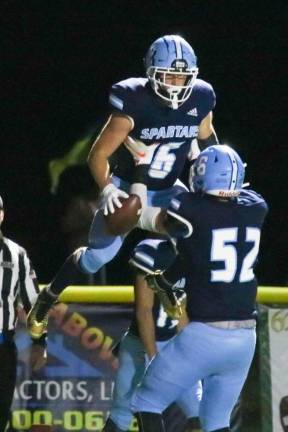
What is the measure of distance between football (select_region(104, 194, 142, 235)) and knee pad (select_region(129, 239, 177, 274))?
0.47 feet

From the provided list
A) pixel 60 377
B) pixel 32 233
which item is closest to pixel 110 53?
pixel 32 233

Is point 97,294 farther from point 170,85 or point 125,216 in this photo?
point 170,85

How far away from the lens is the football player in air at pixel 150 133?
7.32 m

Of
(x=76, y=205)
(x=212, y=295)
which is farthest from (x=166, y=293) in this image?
(x=76, y=205)

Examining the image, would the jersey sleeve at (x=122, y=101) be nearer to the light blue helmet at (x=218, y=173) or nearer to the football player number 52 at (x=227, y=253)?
the light blue helmet at (x=218, y=173)

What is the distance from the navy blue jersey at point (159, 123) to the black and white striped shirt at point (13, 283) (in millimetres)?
765

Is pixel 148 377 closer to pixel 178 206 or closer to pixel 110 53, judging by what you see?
pixel 178 206

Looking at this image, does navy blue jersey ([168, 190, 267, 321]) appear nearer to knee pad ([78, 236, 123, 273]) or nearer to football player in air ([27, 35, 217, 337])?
football player in air ([27, 35, 217, 337])

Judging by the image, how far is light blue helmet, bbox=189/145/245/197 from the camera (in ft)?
22.4

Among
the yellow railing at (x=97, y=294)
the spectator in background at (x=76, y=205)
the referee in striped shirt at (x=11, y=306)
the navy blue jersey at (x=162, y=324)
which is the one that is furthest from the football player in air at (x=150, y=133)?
the spectator in background at (x=76, y=205)

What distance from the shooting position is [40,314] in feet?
25.0

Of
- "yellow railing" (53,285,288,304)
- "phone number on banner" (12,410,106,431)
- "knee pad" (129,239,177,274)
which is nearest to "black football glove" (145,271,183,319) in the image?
"knee pad" (129,239,177,274)

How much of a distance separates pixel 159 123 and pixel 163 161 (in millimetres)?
195

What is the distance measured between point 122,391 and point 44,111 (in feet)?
10.3
